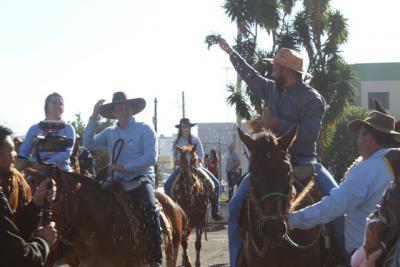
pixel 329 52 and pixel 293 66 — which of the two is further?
pixel 329 52

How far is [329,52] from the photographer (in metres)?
26.1

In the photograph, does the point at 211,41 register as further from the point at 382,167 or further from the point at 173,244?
the point at 382,167

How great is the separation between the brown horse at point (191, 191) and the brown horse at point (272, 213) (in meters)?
7.66

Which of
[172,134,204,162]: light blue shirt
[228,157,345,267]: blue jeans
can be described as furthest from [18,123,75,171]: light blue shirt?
[172,134,204,162]: light blue shirt

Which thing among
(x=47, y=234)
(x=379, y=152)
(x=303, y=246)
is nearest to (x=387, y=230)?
(x=379, y=152)

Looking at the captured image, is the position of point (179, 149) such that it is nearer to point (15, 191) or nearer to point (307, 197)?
point (307, 197)

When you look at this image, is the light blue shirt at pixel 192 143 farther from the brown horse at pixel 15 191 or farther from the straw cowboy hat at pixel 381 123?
the straw cowboy hat at pixel 381 123

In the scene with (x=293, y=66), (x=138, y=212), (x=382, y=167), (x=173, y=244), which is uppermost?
(x=293, y=66)

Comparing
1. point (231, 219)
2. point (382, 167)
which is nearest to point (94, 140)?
point (231, 219)

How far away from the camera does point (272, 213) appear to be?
→ 15.6 feet

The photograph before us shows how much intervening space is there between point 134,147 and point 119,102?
592 millimetres

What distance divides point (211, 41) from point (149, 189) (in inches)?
688

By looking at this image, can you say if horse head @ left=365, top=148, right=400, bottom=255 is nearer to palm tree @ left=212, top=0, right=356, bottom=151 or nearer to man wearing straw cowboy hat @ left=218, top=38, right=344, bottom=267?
man wearing straw cowboy hat @ left=218, top=38, right=344, bottom=267

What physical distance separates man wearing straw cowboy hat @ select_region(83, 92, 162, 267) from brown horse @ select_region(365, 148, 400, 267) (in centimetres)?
401
